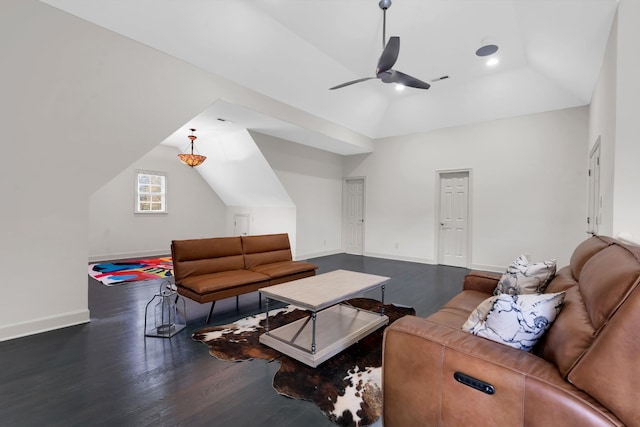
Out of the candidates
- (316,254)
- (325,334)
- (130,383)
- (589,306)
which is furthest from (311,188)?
(589,306)

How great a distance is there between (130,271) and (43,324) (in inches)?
108

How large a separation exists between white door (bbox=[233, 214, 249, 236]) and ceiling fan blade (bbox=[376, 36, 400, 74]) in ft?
19.1

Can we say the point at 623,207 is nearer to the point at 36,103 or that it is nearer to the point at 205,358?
the point at 205,358

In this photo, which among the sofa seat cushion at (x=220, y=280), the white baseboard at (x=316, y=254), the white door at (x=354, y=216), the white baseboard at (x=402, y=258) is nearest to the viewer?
the sofa seat cushion at (x=220, y=280)

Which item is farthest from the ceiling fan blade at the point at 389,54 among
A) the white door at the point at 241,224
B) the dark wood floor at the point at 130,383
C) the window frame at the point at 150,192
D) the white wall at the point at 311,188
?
the window frame at the point at 150,192

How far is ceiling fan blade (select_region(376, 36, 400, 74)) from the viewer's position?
2.90 metres

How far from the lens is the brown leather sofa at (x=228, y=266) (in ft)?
10.3

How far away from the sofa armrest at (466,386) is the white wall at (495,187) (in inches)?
201

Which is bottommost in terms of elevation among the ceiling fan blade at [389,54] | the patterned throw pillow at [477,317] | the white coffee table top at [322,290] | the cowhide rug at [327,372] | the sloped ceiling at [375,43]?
the cowhide rug at [327,372]

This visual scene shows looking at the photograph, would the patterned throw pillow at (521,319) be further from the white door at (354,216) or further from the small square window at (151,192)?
the small square window at (151,192)

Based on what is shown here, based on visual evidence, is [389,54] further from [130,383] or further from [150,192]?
[150,192]

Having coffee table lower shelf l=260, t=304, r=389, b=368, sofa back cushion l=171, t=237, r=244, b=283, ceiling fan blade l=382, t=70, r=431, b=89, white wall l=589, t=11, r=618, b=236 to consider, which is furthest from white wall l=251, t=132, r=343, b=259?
white wall l=589, t=11, r=618, b=236

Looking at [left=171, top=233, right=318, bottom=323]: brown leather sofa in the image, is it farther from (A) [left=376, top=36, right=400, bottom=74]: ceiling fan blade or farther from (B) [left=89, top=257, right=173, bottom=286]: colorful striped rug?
(A) [left=376, top=36, right=400, bottom=74]: ceiling fan blade

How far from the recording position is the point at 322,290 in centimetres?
274
